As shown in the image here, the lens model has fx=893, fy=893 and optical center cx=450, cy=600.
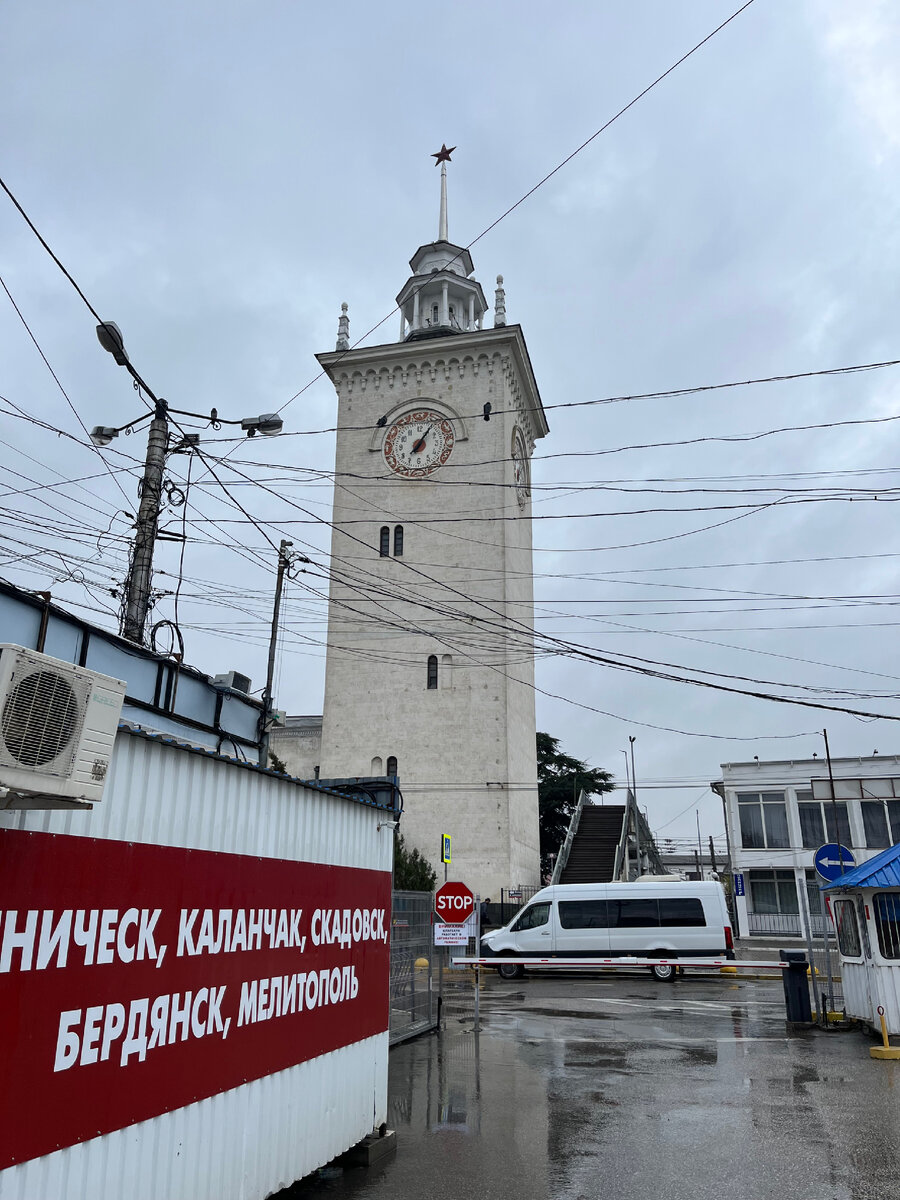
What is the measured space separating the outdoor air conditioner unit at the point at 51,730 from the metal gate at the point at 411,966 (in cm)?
928

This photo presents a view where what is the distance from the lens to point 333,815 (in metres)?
7.92

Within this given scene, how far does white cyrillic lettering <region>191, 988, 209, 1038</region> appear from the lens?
18.2ft

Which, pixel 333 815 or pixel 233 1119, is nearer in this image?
pixel 233 1119

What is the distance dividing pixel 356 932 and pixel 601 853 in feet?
104

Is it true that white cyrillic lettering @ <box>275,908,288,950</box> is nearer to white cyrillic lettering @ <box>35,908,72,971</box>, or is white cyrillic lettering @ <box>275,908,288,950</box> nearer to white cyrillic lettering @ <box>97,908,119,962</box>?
white cyrillic lettering @ <box>97,908,119,962</box>

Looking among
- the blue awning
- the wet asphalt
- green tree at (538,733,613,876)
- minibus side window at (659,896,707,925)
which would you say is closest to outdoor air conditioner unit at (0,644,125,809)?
the wet asphalt

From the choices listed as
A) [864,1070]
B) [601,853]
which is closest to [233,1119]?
[864,1070]

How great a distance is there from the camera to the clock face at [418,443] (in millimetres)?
38469

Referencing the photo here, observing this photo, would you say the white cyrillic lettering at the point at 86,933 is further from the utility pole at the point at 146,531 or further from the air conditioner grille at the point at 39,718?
the utility pole at the point at 146,531

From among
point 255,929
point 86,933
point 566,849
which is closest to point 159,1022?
point 86,933

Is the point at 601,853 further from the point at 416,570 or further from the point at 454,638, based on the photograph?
the point at 416,570

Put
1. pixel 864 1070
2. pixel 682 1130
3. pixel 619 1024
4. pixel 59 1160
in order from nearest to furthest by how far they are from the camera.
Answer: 1. pixel 59 1160
2. pixel 682 1130
3. pixel 864 1070
4. pixel 619 1024

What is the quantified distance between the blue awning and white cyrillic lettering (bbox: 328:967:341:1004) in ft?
29.1

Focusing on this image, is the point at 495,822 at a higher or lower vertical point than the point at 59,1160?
higher
